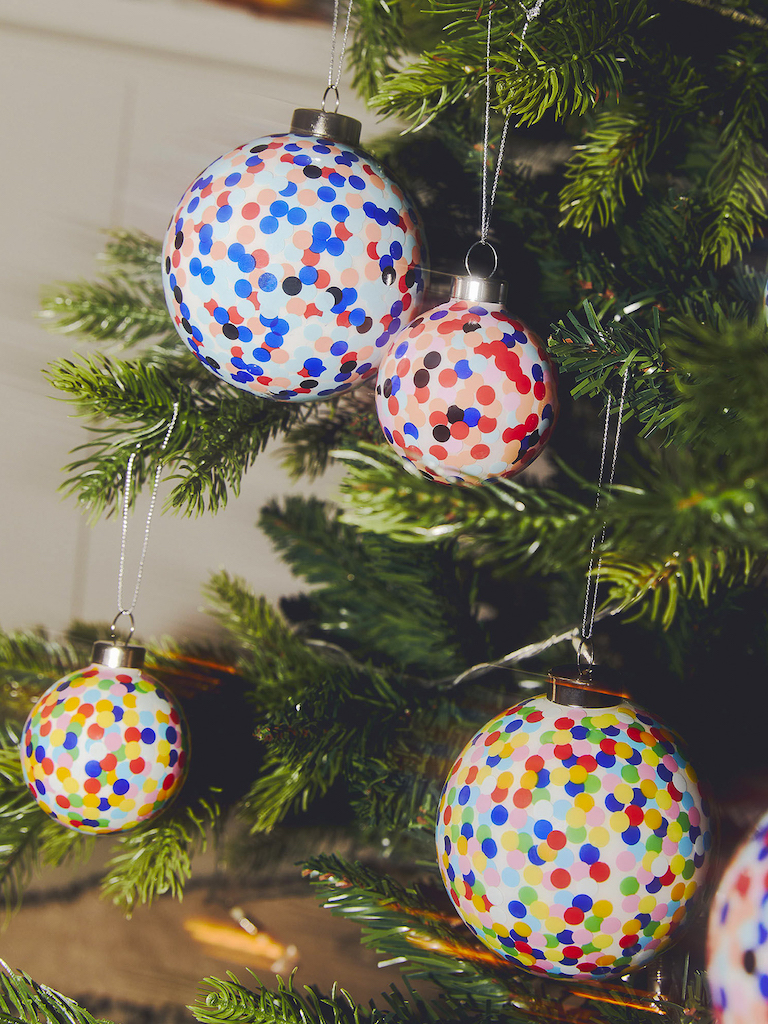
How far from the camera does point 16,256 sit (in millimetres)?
1007

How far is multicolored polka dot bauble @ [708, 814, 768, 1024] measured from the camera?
0.26 meters

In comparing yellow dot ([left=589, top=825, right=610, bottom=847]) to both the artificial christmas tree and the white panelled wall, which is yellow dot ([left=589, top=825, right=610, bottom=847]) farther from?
the white panelled wall

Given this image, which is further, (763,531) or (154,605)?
(154,605)

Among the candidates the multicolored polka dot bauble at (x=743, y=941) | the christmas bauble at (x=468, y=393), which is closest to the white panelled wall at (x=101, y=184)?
the christmas bauble at (x=468, y=393)

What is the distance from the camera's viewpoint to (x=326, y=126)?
0.48 m

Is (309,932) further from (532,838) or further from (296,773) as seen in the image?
(532,838)

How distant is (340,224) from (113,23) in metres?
0.76

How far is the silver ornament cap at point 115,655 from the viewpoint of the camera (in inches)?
21.2

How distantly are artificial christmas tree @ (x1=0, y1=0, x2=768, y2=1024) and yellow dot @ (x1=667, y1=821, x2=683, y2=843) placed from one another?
92mm

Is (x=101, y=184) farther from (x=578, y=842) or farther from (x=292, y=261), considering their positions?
(x=578, y=842)

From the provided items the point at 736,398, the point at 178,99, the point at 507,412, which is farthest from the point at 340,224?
the point at 178,99

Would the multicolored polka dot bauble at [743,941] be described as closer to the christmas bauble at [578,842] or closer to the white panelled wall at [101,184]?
the christmas bauble at [578,842]

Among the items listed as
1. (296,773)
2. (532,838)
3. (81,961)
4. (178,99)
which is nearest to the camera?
(532,838)

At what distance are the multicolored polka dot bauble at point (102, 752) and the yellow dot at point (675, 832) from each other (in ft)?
1.06
